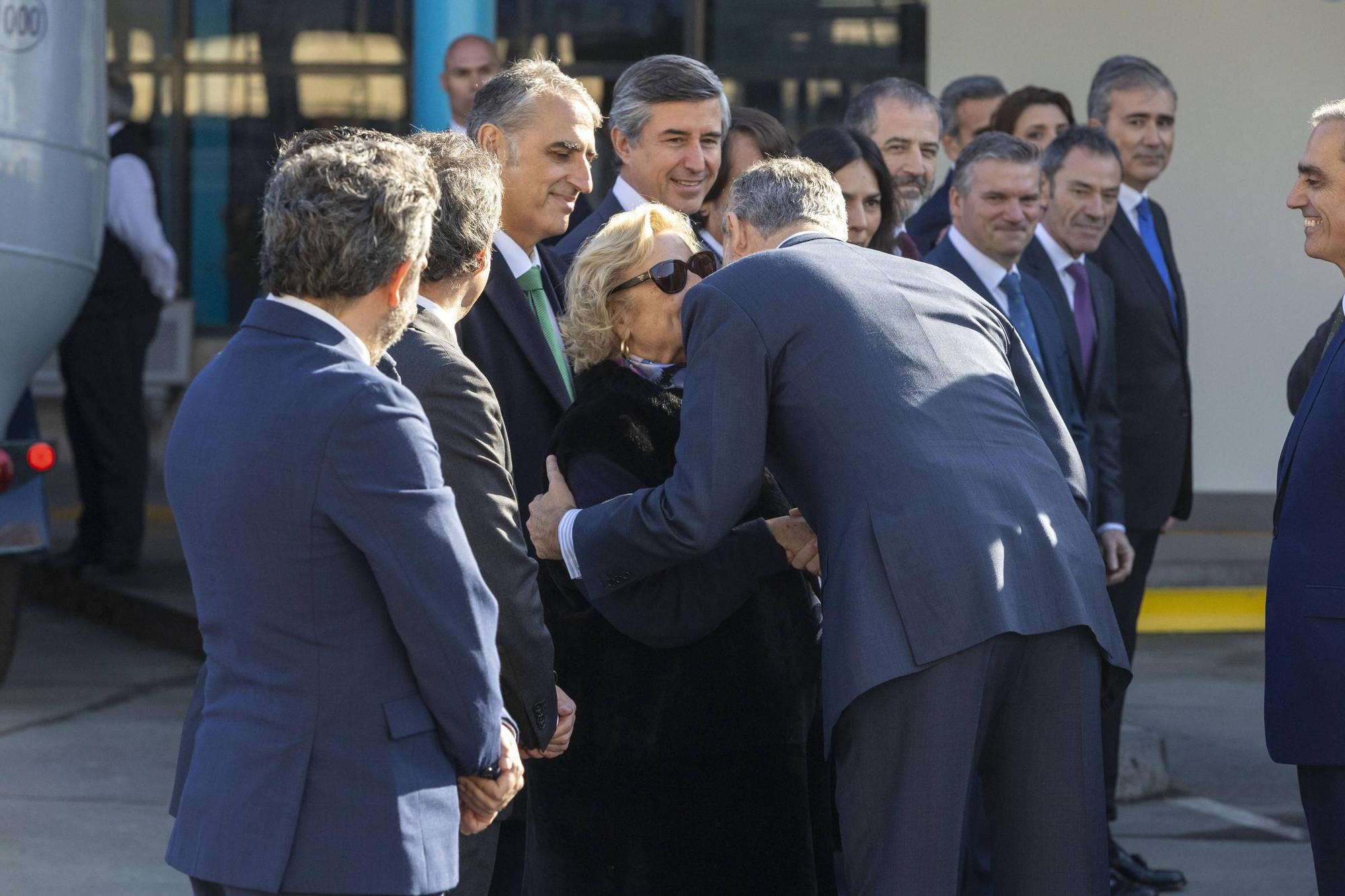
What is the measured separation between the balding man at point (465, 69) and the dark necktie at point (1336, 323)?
368cm

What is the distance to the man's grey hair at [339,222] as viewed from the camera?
96.0 inches

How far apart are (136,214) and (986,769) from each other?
233 inches

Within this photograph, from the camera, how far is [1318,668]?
3.17 m

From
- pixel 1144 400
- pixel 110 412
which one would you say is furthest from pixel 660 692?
pixel 110 412

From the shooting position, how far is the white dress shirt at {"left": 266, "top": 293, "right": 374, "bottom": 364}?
2.46 metres

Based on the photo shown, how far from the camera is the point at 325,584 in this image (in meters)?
2.37

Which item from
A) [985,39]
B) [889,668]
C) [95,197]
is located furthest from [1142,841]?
[985,39]

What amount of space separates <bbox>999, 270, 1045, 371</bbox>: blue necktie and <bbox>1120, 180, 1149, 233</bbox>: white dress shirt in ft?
3.02

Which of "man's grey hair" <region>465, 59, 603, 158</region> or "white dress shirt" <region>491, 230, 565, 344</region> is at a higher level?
"man's grey hair" <region>465, 59, 603, 158</region>

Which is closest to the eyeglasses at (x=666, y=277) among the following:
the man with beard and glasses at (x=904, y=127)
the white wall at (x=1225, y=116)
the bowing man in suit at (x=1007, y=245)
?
the bowing man in suit at (x=1007, y=245)

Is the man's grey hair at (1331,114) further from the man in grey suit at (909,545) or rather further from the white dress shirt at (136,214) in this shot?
the white dress shirt at (136,214)

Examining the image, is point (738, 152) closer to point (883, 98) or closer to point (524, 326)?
point (883, 98)

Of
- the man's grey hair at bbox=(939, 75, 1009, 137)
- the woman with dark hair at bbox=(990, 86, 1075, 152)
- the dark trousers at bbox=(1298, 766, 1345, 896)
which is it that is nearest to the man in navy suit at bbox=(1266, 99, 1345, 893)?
the dark trousers at bbox=(1298, 766, 1345, 896)

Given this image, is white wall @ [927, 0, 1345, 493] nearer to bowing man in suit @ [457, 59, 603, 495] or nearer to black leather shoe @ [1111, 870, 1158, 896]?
black leather shoe @ [1111, 870, 1158, 896]
